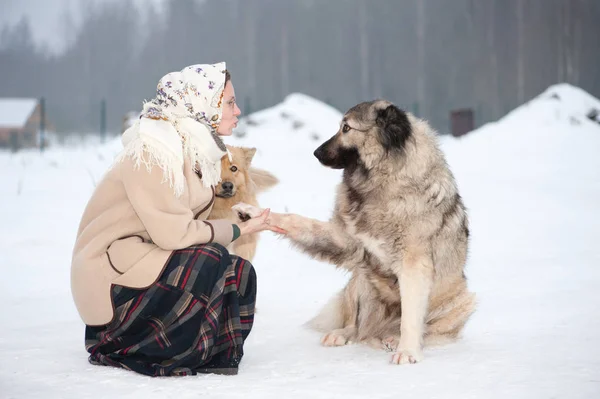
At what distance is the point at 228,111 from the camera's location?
317cm

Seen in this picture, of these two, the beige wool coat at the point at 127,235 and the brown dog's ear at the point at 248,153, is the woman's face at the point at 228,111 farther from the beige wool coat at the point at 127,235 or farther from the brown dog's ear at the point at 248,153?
the brown dog's ear at the point at 248,153

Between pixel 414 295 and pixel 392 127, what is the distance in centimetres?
85

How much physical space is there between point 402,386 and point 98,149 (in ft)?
37.2

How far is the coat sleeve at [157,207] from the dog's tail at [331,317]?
49.3 inches

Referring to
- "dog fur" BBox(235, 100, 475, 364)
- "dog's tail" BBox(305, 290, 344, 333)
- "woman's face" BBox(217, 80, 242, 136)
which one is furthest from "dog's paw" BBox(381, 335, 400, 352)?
"woman's face" BBox(217, 80, 242, 136)

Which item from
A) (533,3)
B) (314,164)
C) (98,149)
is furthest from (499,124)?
(533,3)

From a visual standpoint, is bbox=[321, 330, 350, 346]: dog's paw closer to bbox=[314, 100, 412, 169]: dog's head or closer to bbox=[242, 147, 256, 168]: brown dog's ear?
bbox=[314, 100, 412, 169]: dog's head

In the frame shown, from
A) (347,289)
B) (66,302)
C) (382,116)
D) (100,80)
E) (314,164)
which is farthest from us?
(100,80)

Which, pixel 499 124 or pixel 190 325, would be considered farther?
pixel 499 124

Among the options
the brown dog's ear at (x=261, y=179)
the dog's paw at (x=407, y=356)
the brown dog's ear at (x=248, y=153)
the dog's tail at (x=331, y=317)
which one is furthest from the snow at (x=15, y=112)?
the dog's paw at (x=407, y=356)

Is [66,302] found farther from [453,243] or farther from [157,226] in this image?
[453,243]

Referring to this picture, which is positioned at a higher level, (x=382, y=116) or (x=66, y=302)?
(x=382, y=116)

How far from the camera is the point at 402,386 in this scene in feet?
8.57

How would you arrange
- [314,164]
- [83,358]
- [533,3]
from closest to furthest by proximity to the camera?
1. [83,358]
2. [314,164]
3. [533,3]
